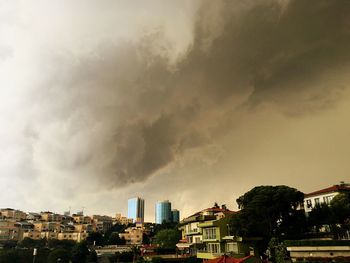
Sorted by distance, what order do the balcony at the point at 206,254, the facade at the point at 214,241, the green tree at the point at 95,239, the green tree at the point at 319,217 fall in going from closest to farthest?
the green tree at the point at 319,217, the facade at the point at 214,241, the balcony at the point at 206,254, the green tree at the point at 95,239

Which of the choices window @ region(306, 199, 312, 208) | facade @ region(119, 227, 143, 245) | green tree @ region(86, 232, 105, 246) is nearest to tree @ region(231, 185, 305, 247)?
window @ region(306, 199, 312, 208)

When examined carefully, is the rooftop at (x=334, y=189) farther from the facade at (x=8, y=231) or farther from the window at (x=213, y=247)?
the facade at (x=8, y=231)

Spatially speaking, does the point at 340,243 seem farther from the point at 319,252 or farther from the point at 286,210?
the point at 286,210

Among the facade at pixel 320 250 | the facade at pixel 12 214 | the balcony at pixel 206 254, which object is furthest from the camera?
the facade at pixel 12 214

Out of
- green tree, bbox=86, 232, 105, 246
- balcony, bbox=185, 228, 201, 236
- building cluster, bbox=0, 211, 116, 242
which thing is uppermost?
building cluster, bbox=0, 211, 116, 242

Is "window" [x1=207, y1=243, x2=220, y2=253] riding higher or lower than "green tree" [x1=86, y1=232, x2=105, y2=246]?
lower

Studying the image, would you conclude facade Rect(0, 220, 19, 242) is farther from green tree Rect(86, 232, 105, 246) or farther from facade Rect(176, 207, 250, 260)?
facade Rect(176, 207, 250, 260)

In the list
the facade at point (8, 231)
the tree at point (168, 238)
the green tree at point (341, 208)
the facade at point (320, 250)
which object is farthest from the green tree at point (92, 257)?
the facade at point (320, 250)
